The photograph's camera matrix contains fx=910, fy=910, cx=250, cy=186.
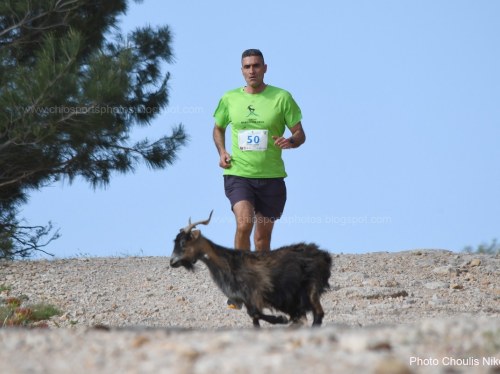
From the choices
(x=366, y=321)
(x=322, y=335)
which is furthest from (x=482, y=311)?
(x=322, y=335)

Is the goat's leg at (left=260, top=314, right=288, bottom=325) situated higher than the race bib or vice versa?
the race bib

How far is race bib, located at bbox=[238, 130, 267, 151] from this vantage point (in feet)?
33.5

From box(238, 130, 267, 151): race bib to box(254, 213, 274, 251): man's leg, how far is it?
77 cm

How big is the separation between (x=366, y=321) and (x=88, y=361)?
5734 millimetres

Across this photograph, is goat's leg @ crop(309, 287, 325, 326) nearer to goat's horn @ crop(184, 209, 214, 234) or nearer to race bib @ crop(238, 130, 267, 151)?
goat's horn @ crop(184, 209, 214, 234)

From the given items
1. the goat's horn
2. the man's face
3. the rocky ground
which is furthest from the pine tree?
the goat's horn

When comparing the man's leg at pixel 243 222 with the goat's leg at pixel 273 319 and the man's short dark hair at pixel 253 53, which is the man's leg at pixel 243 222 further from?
the goat's leg at pixel 273 319

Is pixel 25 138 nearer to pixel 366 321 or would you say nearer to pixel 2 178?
pixel 2 178

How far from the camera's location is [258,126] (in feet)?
33.8

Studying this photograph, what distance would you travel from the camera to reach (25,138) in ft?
52.1

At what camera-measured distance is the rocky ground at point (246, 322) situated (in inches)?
171

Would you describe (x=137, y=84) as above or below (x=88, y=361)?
above

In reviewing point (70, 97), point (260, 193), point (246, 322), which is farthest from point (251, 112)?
point (70, 97)

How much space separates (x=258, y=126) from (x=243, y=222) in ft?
3.69
